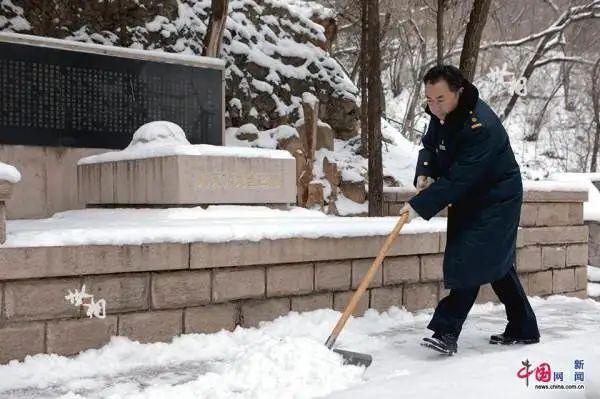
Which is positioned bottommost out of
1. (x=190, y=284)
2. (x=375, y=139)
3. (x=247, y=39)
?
(x=190, y=284)

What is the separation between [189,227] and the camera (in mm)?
4387

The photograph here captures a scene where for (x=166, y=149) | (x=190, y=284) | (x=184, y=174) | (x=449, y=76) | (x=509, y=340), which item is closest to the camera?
(x=449, y=76)

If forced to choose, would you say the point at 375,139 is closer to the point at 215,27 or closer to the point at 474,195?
the point at 215,27

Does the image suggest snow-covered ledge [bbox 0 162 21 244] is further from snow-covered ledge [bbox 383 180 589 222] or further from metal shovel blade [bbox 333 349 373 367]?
snow-covered ledge [bbox 383 180 589 222]

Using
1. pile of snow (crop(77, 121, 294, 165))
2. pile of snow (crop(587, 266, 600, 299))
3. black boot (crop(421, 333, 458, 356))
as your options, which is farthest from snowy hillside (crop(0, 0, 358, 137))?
black boot (crop(421, 333, 458, 356))

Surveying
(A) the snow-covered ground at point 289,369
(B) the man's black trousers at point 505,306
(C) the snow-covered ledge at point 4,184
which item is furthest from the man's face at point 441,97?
(C) the snow-covered ledge at point 4,184

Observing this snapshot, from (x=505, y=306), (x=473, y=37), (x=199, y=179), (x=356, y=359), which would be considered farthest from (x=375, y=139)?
(x=356, y=359)

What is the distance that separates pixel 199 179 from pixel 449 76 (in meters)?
2.68

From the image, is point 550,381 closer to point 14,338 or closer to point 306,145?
point 14,338

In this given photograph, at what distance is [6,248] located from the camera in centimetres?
362

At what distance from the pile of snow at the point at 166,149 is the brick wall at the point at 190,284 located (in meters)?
1.60

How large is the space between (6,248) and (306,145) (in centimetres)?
1035

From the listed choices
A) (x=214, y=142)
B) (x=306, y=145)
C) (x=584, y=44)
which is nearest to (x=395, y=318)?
(x=214, y=142)

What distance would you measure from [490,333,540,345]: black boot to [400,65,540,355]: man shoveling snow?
58 centimetres
